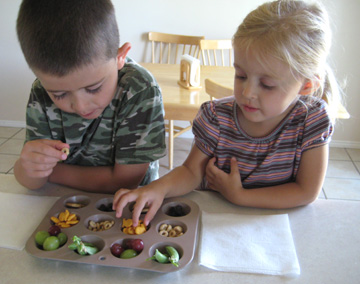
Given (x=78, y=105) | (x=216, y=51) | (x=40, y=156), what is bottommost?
(x=216, y=51)

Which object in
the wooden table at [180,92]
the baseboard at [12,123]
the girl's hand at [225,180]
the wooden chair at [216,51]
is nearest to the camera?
the girl's hand at [225,180]

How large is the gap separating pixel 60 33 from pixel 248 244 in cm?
56

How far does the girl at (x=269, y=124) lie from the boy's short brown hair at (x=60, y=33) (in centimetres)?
30

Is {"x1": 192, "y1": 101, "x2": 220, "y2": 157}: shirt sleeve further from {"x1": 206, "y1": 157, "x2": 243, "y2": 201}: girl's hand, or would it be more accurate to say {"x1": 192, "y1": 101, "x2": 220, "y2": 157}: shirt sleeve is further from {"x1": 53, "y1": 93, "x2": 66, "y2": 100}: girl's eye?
{"x1": 53, "y1": 93, "x2": 66, "y2": 100}: girl's eye

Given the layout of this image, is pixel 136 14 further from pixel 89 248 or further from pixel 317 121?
pixel 89 248

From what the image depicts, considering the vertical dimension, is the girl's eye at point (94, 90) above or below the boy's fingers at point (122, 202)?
above

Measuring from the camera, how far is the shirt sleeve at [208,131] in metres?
0.90

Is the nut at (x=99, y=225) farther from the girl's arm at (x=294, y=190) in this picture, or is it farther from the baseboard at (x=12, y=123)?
the baseboard at (x=12, y=123)

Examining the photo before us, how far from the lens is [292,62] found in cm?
71

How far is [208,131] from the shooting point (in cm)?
90

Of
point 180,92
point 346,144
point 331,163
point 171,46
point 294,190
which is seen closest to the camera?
point 294,190

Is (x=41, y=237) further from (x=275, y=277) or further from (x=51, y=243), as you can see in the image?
(x=275, y=277)

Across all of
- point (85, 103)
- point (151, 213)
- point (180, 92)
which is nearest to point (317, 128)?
point (151, 213)

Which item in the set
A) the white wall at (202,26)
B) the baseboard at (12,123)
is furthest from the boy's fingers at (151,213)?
the baseboard at (12,123)
